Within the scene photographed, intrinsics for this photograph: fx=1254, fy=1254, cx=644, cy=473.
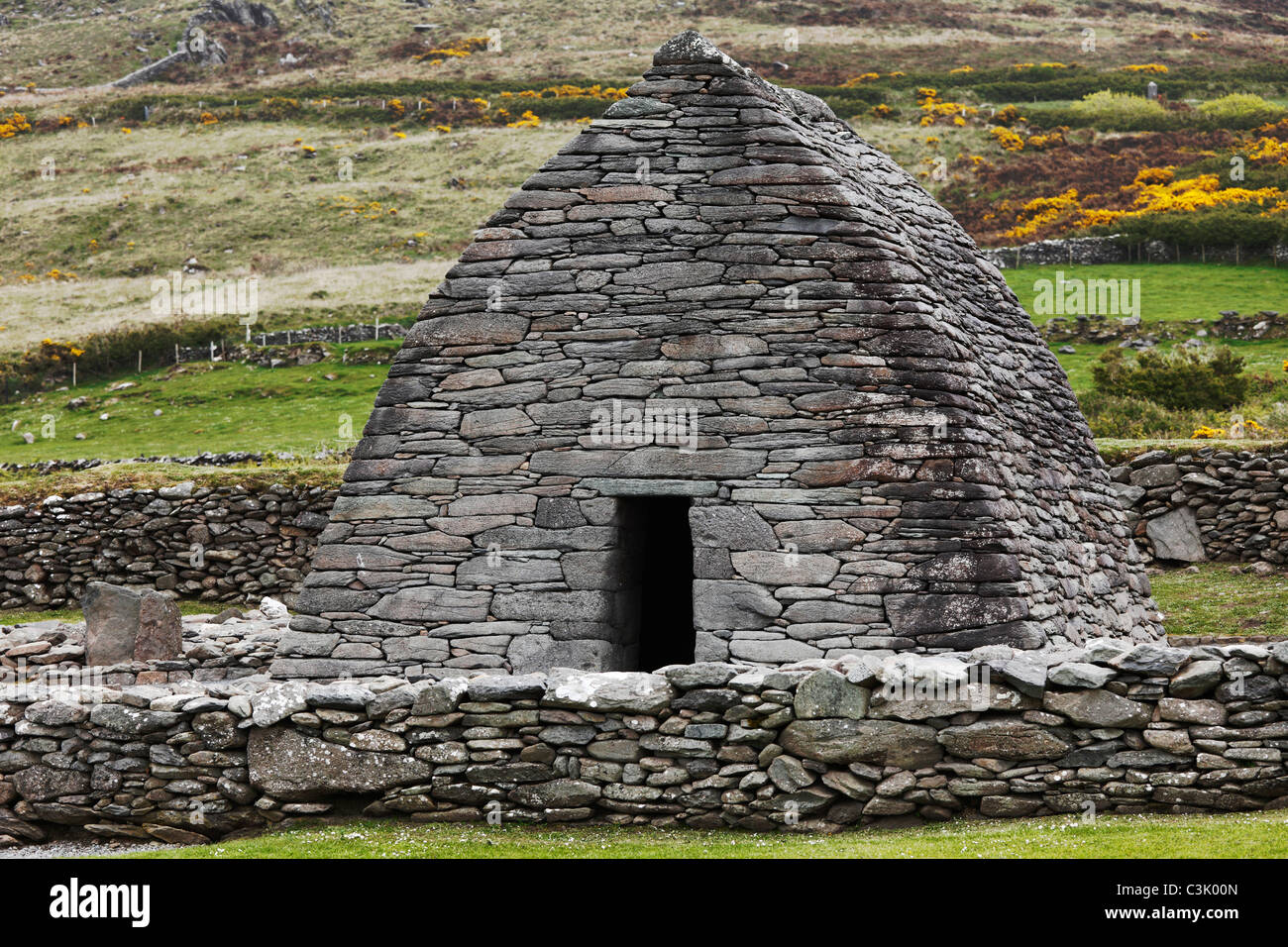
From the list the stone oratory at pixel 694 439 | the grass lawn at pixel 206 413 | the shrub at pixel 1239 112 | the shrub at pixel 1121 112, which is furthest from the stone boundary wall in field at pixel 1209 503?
the shrub at pixel 1239 112

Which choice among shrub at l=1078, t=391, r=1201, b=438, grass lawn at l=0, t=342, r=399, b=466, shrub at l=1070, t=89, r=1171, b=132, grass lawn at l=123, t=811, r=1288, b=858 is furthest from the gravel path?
shrub at l=1070, t=89, r=1171, b=132

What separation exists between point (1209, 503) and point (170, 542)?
Answer: 1425cm

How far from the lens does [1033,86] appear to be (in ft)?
196

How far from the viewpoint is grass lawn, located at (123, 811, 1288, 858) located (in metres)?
5.63

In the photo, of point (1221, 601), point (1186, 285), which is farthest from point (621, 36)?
point (1221, 601)

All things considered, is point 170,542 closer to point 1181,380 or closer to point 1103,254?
point 1181,380

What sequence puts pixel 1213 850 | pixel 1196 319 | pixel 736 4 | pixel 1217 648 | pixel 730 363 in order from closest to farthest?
pixel 1213 850 → pixel 1217 648 → pixel 730 363 → pixel 1196 319 → pixel 736 4

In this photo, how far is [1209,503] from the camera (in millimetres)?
17109

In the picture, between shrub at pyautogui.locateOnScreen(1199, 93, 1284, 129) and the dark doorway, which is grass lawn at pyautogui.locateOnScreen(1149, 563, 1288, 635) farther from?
shrub at pyautogui.locateOnScreen(1199, 93, 1284, 129)

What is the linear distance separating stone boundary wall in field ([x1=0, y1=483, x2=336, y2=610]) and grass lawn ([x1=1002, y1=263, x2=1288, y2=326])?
2011 cm

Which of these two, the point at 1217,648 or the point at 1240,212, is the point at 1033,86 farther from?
the point at 1217,648

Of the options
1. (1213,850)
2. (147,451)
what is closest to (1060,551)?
(1213,850)

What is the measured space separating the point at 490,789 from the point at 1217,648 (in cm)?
391

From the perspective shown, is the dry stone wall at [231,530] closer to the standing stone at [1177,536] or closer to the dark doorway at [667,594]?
the standing stone at [1177,536]
